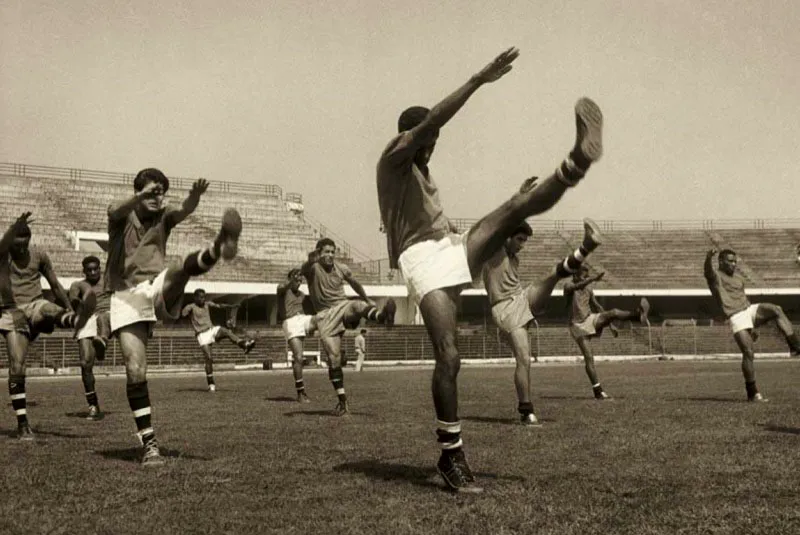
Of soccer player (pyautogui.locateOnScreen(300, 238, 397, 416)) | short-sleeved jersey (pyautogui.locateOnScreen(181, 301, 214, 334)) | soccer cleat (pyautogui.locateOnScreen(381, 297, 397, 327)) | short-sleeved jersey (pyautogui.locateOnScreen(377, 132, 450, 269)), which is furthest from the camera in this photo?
short-sleeved jersey (pyautogui.locateOnScreen(181, 301, 214, 334))

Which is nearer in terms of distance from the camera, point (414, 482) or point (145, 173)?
point (414, 482)

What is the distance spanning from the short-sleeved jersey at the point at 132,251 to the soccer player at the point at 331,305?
447 cm

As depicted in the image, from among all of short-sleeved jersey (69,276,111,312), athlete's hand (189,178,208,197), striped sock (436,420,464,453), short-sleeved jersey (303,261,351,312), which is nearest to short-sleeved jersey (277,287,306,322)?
short-sleeved jersey (303,261,351,312)

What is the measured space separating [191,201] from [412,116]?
221cm

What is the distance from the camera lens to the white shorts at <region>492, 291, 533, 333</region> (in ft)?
34.4

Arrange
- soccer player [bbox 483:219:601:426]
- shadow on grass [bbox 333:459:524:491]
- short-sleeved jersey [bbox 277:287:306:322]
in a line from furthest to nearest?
short-sleeved jersey [bbox 277:287:306:322] → soccer player [bbox 483:219:601:426] → shadow on grass [bbox 333:459:524:491]

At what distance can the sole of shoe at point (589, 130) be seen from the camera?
5.14 metres

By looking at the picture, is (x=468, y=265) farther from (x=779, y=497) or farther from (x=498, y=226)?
(x=779, y=497)

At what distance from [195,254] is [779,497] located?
182 inches

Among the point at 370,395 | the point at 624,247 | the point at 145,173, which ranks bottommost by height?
the point at 370,395

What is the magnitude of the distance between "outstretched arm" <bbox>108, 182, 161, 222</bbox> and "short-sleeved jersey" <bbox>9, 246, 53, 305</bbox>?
3.04 m

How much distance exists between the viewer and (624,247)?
59656 mm

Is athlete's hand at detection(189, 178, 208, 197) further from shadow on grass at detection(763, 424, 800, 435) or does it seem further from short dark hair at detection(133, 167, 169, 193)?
shadow on grass at detection(763, 424, 800, 435)

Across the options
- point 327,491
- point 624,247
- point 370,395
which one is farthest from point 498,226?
point 624,247
